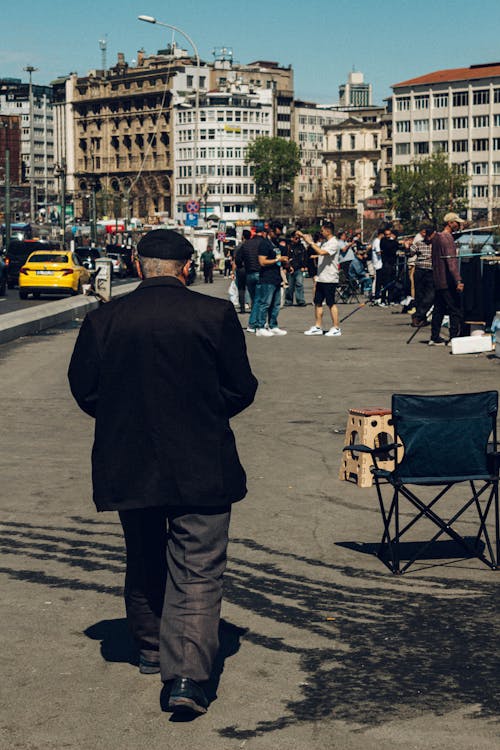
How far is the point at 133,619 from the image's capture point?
514 cm

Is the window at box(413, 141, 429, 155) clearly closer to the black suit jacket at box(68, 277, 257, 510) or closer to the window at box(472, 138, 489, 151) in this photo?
the window at box(472, 138, 489, 151)

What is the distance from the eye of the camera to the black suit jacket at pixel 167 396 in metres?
4.80

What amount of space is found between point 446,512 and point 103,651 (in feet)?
11.6

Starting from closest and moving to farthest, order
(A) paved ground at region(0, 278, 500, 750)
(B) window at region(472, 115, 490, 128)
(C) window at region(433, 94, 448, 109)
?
(A) paved ground at region(0, 278, 500, 750) < (B) window at region(472, 115, 490, 128) < (C) window at region(433, 94, 448, 109)

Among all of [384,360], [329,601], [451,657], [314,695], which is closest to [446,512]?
[329,601]

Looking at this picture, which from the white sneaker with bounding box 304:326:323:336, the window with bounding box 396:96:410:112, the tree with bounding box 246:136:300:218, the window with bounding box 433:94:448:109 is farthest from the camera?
the tree with bounding box 246:136:300:218

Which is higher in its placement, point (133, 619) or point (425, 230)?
point (425, 230)

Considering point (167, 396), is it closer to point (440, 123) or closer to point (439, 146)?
point (439, 146)

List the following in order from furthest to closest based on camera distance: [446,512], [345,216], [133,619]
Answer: [345,216]
[446,512]
[133,619]

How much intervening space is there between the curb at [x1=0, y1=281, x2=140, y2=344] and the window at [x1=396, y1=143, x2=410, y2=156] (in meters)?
146

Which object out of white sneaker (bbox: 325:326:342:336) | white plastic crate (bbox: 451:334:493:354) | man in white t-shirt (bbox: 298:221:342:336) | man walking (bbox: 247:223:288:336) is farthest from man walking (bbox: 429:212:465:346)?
man walking (bbox: 247:223:288:336)

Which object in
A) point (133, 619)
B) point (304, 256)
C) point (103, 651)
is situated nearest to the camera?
point (133, 619)

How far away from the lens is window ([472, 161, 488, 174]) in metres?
167

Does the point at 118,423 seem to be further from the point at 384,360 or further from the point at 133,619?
the point at 384,360
